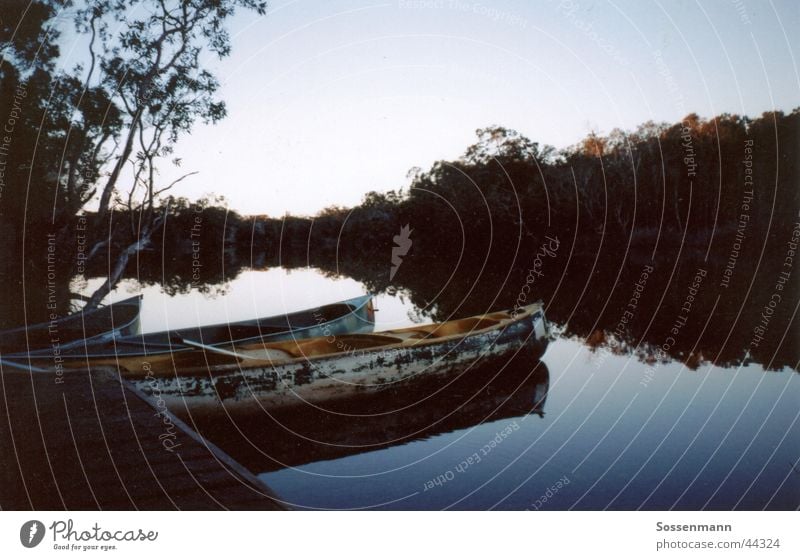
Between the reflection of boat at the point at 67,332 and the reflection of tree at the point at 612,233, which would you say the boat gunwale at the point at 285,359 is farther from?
the reflection of tree at the point at 612,233

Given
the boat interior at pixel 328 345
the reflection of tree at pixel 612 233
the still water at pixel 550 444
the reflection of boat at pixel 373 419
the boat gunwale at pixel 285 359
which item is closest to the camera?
the still water at pixel 550 444

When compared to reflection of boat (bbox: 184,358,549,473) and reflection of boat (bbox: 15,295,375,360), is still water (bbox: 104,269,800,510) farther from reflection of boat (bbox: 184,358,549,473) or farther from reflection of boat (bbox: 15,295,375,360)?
reflection of boat (bbox: 15,295,375,360)

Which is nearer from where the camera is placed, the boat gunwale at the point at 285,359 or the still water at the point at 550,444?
the still water at the point at 550,444

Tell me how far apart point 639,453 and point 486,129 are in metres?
8.57

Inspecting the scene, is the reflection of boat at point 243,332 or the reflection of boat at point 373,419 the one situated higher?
the reflection of boat at point 243,332

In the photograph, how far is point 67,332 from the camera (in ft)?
17.5

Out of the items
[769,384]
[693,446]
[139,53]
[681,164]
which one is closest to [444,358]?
[693,446]

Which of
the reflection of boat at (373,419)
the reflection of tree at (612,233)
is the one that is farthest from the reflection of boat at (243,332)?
the reflection of tree at (612,233)

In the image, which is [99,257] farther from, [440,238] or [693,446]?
[693,446]

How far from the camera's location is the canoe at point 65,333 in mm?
4598

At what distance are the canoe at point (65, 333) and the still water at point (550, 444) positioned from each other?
164 cm

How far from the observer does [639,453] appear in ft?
13.5

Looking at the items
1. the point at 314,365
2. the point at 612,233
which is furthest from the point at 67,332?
the point at 612,233

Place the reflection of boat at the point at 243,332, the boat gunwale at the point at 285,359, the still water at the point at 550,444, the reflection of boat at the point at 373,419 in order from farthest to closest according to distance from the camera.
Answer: the reflection of boat at the point at 243,332
the reflection of boat at the point at 373,419
the boat gunwale at the point at 285,359
the still water at the point at 550,444
